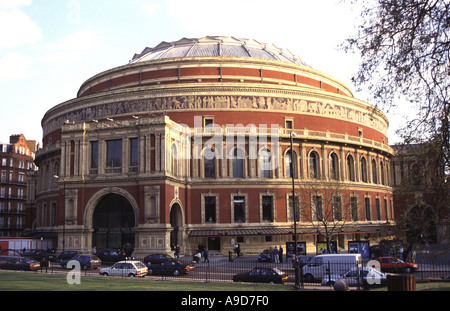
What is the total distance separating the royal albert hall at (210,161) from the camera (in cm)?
4391

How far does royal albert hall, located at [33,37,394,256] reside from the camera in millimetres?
43906

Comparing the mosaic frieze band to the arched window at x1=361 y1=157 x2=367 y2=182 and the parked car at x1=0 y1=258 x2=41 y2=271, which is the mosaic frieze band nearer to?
the arched window at x1=361 y1=157 x2=367 y2=182

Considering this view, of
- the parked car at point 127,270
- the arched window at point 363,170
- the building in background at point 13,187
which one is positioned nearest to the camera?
the parked car at point 127,270

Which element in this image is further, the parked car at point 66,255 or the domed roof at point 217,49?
the domed roof at point 217,49

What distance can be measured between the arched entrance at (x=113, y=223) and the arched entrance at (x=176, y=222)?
396cm

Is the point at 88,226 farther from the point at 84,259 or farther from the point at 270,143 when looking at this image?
the point at 270,143

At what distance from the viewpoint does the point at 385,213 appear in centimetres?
6162

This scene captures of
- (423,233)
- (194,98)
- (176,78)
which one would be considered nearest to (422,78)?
(423,233)

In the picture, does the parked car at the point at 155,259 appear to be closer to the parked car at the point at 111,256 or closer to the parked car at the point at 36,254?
the parked car at the point at 111,256

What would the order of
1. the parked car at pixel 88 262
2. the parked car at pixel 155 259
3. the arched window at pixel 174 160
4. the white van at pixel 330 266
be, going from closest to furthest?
the white van at pixel 330 266 → the parked car at pixel 88 262 → the parked car at pixel 155 259 → the arched window at pixel 174 160

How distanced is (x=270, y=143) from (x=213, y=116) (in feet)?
21.8

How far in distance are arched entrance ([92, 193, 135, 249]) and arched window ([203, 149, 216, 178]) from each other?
29.2ft

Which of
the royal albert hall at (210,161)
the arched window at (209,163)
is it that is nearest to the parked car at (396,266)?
the royal albert hall at (210,161)

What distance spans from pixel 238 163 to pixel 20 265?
2375cm
